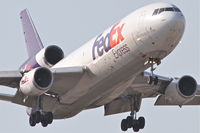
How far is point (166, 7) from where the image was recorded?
35.1 metres

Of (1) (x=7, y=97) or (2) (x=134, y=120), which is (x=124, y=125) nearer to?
(2) (x=134, y=120)

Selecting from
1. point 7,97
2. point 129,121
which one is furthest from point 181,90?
point 7,97

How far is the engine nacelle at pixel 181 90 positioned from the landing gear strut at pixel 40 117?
672 cm

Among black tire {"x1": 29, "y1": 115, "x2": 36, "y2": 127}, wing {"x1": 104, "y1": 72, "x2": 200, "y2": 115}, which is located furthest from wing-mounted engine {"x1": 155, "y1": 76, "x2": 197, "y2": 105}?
black tire {"x1": 29, "y1": 115, "x2": 36, "y2": 127}

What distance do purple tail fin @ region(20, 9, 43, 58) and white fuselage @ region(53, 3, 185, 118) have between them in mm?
9262

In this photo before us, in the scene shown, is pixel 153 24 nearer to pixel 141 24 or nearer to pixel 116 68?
pixel 141 24

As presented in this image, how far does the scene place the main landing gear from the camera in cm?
4219

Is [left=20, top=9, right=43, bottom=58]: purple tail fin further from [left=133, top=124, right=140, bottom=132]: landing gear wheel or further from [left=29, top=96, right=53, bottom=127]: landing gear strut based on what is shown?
[left=133, top=124, right=140, bottom=132]: landing gear wheel

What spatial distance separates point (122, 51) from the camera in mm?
35844

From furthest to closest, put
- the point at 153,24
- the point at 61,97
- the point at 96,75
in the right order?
1. the point at 61,97
2. the point at 96,75
3. the point at 153,24

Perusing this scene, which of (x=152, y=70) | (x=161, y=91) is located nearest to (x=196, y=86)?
(x=161, y=91)

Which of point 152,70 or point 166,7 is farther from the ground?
point 166,7

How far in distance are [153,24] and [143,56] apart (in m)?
1.69

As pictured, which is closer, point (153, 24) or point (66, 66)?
point (153, 24)
